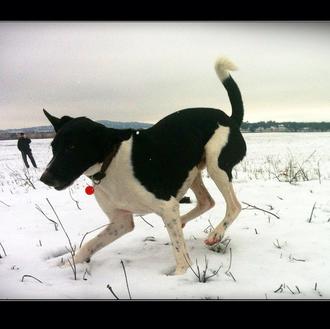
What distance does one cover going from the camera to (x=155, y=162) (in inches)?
141

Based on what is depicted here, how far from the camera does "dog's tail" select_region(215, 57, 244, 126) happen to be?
400 cm

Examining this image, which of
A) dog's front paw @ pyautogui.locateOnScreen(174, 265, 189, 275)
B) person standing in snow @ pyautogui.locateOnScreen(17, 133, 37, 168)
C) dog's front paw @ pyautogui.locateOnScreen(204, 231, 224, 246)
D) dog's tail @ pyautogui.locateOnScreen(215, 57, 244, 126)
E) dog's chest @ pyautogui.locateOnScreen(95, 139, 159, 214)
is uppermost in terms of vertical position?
dog's tail @ pyautogui.locateOnScreen(215, 57, 244, 126)

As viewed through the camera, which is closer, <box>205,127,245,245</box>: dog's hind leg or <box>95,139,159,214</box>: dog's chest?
<box>95,139,159,214</box>: dog's chest

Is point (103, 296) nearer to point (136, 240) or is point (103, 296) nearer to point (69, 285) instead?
point (69, 285)

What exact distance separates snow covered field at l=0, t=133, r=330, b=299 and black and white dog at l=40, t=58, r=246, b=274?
0.20m

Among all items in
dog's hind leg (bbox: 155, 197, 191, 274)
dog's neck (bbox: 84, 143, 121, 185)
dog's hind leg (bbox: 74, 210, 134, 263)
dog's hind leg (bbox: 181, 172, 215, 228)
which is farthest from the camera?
dog's hind leg (bbox: 181, 172, 215, 228)

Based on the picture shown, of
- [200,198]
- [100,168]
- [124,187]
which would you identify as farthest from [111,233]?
[200,198]

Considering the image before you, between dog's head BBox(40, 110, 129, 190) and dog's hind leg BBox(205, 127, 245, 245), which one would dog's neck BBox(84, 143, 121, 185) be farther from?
dog's hind leg BBox(205, 127, 245, 245)

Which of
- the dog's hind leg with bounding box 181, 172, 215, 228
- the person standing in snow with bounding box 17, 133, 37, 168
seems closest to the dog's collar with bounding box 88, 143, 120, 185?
the person standing in snow with bounding box 17, 133, 37, 168

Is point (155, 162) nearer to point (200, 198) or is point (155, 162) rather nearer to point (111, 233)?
point (111, 233)

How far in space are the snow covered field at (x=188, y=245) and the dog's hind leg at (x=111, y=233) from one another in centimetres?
10

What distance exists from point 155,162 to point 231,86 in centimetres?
114

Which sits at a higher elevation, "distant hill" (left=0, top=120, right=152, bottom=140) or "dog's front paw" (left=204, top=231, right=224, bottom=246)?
"distant hill" (left=0, top=120, right=152, bottom=140)

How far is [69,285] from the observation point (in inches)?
126
